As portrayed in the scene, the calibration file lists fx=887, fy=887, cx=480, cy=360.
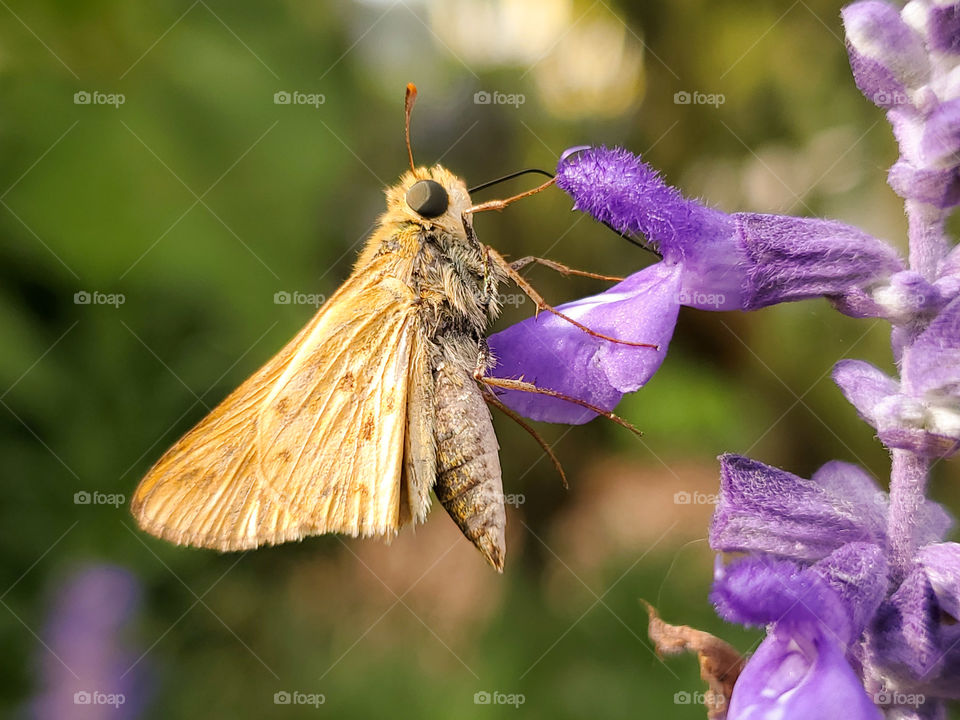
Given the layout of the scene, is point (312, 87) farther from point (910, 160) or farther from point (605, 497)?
point (910, 160)

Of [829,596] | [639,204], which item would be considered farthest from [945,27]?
[829,596]

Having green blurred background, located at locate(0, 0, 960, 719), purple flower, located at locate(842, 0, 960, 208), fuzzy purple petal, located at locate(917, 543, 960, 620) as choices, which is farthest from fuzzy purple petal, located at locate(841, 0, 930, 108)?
green blurred background, located at locate(0, 0, 960, 719)

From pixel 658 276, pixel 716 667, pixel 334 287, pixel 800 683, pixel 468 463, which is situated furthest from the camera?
pixel 334 287

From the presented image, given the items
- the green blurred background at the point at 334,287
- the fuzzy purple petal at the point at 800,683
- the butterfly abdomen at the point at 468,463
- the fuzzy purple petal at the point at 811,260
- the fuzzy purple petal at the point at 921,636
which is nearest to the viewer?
the fuzzy purple petal at the point at 800,683

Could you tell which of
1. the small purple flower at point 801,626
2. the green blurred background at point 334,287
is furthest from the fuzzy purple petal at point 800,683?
the green blurred background at point 334,287

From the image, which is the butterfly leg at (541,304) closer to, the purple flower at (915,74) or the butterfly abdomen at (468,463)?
the butterfly abdomen at (468,463)

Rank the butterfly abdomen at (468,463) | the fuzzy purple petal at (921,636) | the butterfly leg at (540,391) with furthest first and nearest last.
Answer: the butterfly abdomen at (468,463) → the butterfly leg at (540,391) → the fuzzy purple petal at (921,636)

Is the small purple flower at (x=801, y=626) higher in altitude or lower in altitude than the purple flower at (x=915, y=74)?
lower

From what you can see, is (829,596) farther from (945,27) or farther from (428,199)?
(428,199)
